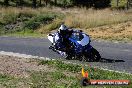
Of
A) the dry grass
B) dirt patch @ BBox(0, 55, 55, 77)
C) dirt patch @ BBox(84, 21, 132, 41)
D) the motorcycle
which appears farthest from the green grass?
the dry grass

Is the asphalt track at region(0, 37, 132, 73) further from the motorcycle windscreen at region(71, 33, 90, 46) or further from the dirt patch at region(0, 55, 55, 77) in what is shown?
the dirt patch at region(0, 55, 55, 77)

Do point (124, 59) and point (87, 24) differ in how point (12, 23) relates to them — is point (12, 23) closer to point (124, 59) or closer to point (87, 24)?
point (87, 24)

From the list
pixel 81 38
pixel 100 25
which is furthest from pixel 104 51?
pixel 100 25

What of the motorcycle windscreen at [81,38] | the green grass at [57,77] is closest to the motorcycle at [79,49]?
the motorcycle windscreen at [81,38]

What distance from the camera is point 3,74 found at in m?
11.7

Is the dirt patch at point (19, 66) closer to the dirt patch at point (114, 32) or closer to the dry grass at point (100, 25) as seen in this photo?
the dirt patch at point (114, 32)

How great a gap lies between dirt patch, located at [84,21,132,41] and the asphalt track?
109 inches

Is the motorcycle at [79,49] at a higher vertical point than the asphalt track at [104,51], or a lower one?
higher

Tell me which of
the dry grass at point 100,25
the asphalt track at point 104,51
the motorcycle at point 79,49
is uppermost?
the motorcycle at point 79,49

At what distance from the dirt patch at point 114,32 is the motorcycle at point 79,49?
8.24 m

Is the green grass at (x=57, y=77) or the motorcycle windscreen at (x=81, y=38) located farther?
the motorcycle windscreen at (x=81, y=38)

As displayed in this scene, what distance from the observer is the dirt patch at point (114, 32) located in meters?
24.9

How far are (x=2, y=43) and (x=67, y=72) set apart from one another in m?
9.76

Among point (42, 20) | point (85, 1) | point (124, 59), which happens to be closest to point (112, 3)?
point (85, 1)
